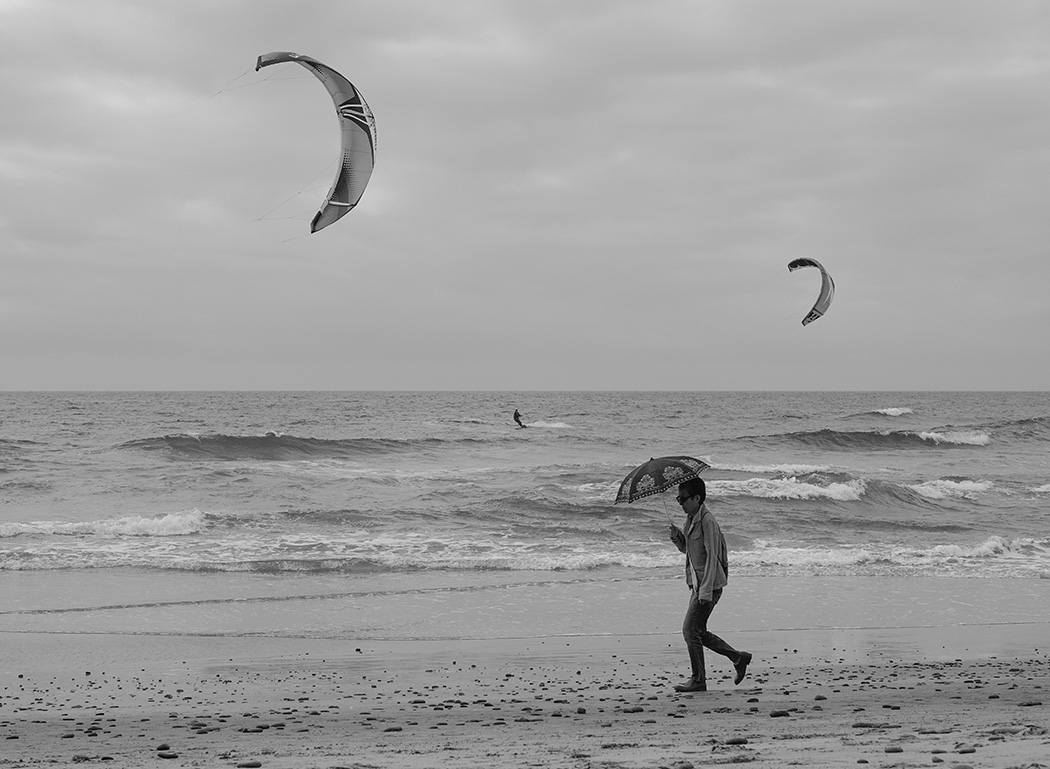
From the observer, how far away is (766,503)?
76.3ft

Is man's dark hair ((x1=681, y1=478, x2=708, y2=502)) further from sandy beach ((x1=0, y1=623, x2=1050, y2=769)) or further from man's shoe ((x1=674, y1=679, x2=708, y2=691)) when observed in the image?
sandy beach ((x1=0, y1=623, x2=1050, y2=769))

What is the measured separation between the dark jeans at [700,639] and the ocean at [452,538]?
292 cm

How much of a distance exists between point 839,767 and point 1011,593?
30.4 ft

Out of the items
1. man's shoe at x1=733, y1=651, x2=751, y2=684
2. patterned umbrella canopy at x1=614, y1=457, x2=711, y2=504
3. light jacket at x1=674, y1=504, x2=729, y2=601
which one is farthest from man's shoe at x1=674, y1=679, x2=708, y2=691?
patterned umbrella canopy at x1=614, y1=457, x2=711, y2=504

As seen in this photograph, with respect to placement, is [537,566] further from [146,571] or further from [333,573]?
[146,571]

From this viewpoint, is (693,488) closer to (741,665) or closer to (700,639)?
(700,639)

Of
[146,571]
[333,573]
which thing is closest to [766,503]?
[333,573]

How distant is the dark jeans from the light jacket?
8 cm

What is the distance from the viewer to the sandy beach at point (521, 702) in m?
5.57

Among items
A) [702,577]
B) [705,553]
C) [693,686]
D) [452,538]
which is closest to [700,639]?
[693,686]

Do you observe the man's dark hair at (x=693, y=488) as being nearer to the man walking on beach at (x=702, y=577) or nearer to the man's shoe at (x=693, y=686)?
the man walking on beach at (x=702, y=577)

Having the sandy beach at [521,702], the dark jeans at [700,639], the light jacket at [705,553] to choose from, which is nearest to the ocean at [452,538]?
the sandy beach at [521,702]

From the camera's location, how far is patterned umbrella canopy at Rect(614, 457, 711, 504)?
7.72m

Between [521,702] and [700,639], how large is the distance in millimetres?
1417
